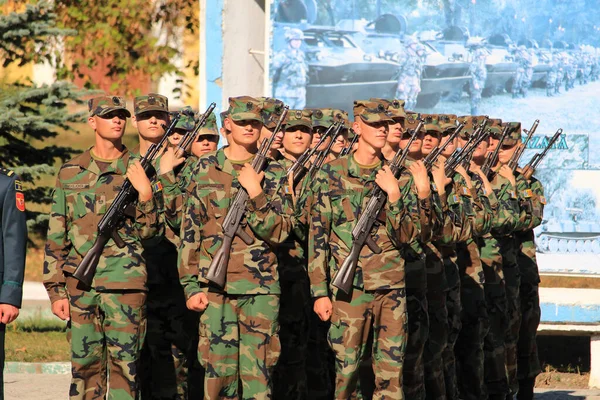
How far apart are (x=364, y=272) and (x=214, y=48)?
21.5 ft

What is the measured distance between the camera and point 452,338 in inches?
381

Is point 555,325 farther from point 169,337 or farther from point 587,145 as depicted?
point 169,337

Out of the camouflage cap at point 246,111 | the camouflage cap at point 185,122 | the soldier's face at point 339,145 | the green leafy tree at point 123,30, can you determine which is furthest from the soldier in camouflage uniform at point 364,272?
the green leafy tree at point 123,30

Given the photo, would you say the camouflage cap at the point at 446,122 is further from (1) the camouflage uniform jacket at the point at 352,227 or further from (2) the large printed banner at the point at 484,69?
(2) the large printed banner at the point at 484,69

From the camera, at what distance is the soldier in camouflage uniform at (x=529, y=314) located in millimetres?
11094

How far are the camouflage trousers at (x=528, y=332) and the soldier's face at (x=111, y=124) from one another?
4.45 metres

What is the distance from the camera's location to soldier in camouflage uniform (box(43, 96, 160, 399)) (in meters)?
8.13

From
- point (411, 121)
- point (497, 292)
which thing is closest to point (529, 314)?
point (497, 292)

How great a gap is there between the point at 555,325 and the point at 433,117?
3.37 metres

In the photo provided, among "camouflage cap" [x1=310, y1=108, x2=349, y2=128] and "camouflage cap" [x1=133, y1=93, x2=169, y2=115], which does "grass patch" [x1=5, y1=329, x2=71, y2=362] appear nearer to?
"camouflage cap" [x1=310, y1=108, x2=349, y2=128]

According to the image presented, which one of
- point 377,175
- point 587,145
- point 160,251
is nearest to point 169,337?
point 160,251

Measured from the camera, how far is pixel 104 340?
823 centimetres

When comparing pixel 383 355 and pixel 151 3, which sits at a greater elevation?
pixel 151 3

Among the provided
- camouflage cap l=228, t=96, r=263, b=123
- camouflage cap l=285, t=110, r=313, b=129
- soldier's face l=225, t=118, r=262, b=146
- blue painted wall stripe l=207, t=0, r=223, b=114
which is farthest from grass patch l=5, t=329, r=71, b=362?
camouflage cap l=228, t=96, r=263, b=123
